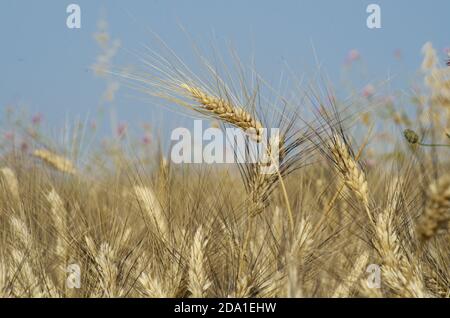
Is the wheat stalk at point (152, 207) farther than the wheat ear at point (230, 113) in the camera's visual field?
Yes

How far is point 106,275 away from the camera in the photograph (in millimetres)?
2078

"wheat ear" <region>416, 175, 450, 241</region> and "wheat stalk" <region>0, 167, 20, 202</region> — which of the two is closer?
"wheat ear" <region>416, 175, 450, 241</region>

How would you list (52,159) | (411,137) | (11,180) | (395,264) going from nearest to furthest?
(395,264) < (411,137) < (11,180) < (52,159)

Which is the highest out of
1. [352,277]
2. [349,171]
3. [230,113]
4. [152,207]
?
[230,113]

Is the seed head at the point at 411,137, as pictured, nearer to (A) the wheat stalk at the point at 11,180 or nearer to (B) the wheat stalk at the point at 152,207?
(B) the wheat stalk at the point at 152,207

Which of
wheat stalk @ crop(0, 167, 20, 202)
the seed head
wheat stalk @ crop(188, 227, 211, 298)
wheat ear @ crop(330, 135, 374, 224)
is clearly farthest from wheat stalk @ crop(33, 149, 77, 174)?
the seed head

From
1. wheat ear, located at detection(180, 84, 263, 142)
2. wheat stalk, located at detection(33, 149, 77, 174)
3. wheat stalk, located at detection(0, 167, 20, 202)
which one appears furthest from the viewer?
wheat stalk, located at detection(33, 149, 77, 174)

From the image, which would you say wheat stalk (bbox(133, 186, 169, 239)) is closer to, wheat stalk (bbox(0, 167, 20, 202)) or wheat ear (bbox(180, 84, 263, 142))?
wheat ear (bbox(180, 84, 263, 142))

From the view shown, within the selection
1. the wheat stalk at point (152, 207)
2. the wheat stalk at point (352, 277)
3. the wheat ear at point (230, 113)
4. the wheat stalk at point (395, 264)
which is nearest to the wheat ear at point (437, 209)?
the wheat stalk at point (395, 264)

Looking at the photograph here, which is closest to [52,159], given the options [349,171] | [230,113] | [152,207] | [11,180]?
[11,180]

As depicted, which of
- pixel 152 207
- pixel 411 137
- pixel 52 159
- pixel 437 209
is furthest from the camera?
pixel 52 159

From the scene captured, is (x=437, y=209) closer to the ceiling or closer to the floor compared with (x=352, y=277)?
closer to the ceiling

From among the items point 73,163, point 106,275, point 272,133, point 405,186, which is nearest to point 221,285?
point 106,275

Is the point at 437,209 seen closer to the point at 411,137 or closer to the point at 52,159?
the point at 411,137
